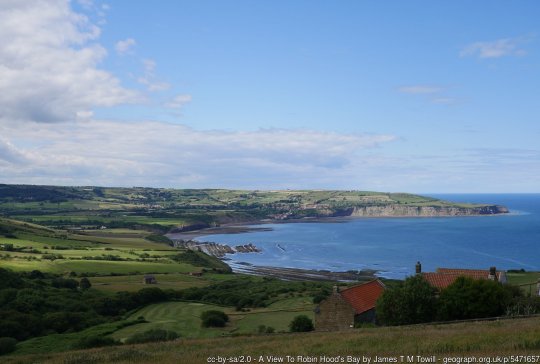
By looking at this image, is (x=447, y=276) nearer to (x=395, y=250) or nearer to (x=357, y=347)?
(x=357, y=347)

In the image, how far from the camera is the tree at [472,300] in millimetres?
35281

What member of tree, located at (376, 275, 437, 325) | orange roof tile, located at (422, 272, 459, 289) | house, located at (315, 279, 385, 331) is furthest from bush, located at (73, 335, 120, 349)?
orange roof tile, located at (422, 272, 459, 289)

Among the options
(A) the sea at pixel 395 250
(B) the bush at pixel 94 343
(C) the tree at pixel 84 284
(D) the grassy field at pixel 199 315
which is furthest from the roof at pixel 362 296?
(A) the sea at pixel 395 250

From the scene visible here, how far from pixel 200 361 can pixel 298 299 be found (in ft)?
137

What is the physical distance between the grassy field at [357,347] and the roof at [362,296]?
526 inches

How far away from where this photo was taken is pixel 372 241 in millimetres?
171000

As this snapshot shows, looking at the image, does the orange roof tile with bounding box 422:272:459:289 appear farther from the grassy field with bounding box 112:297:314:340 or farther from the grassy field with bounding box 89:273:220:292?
the grassy field with bounding box 89:273:220:292

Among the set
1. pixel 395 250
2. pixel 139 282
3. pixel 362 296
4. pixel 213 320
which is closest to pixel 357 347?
pixel 362 296

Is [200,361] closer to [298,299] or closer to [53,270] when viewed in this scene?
[298,299]

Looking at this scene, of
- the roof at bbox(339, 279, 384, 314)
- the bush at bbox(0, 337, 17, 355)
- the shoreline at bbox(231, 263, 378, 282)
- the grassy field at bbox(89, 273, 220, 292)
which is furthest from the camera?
the shoreline at bbox(231, 263, 378, 282)

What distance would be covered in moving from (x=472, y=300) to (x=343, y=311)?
963 centimetres

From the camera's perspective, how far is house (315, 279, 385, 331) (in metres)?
39.8

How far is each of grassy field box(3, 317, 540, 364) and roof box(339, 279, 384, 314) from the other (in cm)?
1337

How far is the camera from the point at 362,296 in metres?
42.1
